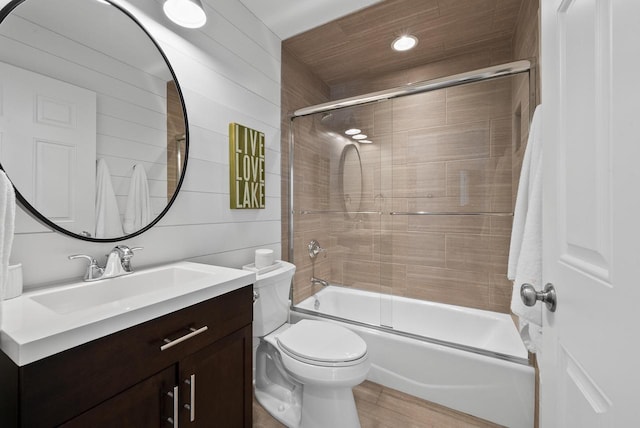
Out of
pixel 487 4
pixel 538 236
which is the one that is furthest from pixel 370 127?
pixel 538 236

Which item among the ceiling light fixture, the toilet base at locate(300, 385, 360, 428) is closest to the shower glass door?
the toilet base at locate(300, 385, 360, 428)

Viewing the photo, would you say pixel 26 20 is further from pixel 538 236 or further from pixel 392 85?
pixel 392 85

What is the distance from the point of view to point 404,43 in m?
2.15

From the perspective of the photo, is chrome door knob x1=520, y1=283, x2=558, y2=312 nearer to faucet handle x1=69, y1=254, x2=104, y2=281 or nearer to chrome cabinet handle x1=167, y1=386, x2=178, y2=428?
chrome cabinet handle x1=167, y1=386, x2=178, y2=428

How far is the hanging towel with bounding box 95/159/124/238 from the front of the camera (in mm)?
1143

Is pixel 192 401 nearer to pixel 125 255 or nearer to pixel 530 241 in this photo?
pixel 125 255

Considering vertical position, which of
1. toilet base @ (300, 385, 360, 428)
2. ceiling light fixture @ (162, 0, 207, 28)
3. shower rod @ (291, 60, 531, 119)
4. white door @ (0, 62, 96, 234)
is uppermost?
ceiling light fixture @ (162, 0, 207, 28)

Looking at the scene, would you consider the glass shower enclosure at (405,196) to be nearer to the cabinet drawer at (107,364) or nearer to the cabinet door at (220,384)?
the cabinet door at (220,384)

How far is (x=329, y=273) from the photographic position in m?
2.44

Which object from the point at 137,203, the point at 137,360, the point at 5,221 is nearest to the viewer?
the point at 5,221

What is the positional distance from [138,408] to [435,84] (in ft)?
7.03

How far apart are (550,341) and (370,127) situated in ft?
5.90

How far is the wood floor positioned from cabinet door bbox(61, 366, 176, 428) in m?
0.85

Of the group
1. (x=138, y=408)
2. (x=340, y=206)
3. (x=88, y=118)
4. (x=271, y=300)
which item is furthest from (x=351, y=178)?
(x=138, y=408)
